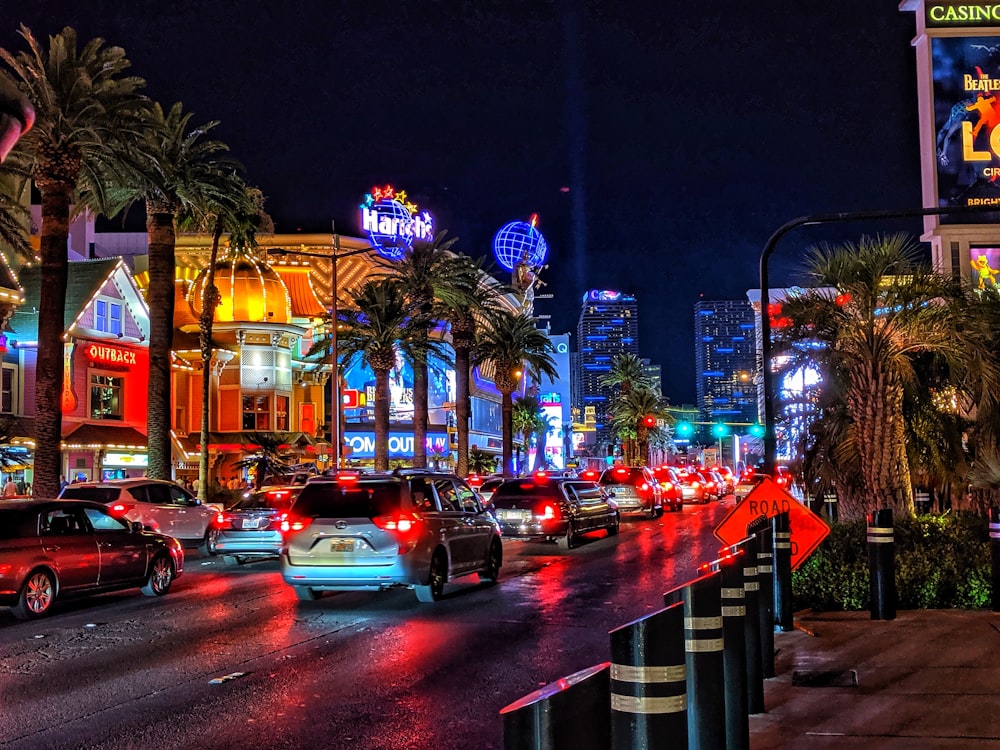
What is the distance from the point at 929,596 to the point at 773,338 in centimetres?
679

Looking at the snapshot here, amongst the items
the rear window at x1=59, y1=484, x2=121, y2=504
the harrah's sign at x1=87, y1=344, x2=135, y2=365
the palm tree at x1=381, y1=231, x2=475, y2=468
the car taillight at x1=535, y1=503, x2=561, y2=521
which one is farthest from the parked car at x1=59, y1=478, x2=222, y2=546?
the palm tree at x1=381, y1=231, x2=475, y2=468

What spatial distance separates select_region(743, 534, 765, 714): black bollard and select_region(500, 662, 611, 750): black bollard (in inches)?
163

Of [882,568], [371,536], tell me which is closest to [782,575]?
[882,568]

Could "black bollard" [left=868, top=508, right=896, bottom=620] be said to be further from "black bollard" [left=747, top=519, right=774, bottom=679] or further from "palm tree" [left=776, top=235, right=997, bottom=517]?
"palm tree" [left=776, top=235, right=997, bottom=517]

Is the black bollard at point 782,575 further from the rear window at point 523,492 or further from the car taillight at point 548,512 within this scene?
the rear window at point 523,492

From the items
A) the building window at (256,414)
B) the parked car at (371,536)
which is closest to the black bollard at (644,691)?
the parked car at (371,536)

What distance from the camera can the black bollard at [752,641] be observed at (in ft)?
24.7

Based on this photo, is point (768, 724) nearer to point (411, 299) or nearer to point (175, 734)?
point (175, 734)

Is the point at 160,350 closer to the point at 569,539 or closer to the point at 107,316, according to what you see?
the point at 107,316

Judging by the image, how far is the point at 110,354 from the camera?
4138 cm

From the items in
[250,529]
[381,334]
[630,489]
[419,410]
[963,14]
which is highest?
[963,14]

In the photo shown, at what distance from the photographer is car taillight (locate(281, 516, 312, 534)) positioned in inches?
575

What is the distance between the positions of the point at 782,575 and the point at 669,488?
33000 millimetres

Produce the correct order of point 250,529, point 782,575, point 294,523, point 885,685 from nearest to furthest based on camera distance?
point 885,685 → point 782,575 → point 294,523 → point 250,529
